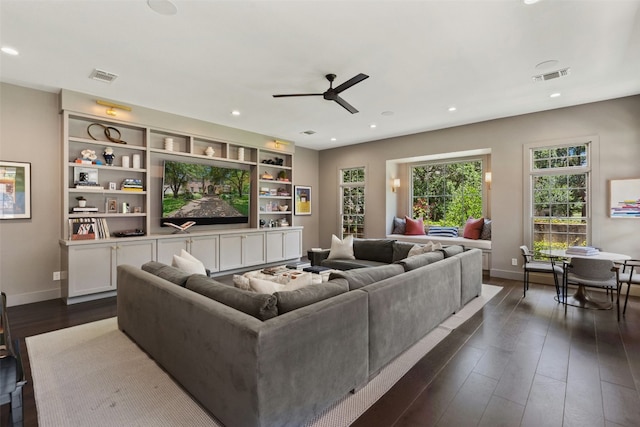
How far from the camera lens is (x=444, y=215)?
23.4 feet

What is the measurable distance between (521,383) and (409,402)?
2.98ft

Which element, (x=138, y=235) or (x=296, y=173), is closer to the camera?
(x=138, y=235)

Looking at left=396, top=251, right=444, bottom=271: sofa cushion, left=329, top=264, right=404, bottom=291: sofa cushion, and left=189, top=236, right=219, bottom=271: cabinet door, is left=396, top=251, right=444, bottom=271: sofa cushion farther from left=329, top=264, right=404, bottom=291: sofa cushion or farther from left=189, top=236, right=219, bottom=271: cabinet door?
left=189, top=236, right=219, bottom=271: cabinet door

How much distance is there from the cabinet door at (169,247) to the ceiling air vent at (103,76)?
2351 millimetres

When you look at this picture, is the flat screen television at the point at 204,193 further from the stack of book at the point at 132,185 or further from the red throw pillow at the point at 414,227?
the red throw pillow at the point at 414,227

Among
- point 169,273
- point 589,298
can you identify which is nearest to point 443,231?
point 589,298

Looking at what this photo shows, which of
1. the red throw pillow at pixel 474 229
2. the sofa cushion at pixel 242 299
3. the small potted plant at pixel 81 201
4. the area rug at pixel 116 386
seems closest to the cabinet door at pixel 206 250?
the small potted plant at pixel 81 201

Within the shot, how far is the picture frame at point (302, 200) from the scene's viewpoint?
310 inches

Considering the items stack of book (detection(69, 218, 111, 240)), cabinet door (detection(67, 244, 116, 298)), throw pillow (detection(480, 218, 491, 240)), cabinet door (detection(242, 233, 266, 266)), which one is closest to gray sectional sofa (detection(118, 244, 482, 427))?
cabinet door (detection(67, 244, 116, 298))

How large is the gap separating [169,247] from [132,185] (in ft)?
3.80

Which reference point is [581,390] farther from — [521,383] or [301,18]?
[301,18]

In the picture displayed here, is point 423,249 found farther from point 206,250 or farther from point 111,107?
point 111,107

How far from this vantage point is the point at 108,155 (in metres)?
4.63

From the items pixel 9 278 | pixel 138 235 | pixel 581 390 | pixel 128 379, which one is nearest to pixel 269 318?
pixel 128 379
